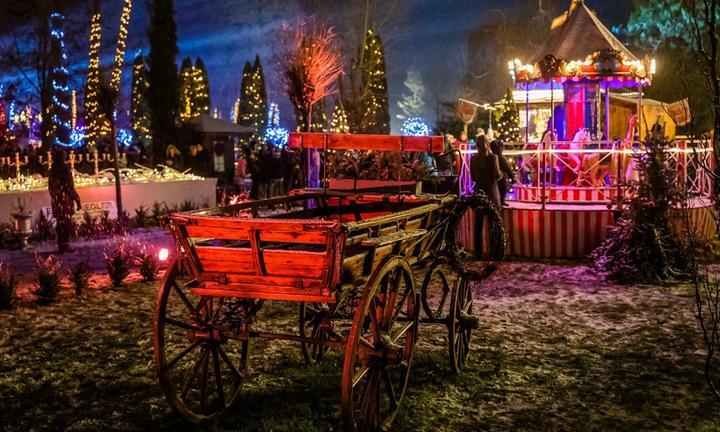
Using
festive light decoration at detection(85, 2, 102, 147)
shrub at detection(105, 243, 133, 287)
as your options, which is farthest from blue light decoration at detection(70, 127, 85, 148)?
shrub at detection(105, 243, 133, 287)

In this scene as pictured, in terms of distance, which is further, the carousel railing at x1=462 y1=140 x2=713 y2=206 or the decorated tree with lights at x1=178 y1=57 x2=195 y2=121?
the decorated tree with lights at x1=178 y1=57 x2=195 y2=121

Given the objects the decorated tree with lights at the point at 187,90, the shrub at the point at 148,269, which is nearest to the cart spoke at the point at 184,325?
the shrub at the point at 148,269

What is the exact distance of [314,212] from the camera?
6742 mm

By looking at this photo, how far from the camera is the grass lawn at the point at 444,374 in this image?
526 centimetres

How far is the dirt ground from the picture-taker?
5.26m

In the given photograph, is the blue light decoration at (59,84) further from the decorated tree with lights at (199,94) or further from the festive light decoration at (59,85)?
the decorated tree with lights at (199,94)

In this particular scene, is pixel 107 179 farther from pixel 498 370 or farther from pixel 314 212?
pixel 498 370

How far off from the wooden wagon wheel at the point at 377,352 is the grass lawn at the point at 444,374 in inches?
15.3

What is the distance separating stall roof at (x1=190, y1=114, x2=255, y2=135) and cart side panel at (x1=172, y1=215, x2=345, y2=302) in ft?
83.8

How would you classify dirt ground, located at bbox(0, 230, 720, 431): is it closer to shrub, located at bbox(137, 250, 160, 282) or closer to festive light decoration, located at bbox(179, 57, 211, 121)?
shrub, located at bbox(137, 250, 160, 282)

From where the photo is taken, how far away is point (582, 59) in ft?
57.7

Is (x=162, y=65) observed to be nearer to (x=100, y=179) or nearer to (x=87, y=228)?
(x=100, y=179)

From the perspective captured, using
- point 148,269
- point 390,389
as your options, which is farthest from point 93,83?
point 390,389

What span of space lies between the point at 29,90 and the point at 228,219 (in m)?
23.2
